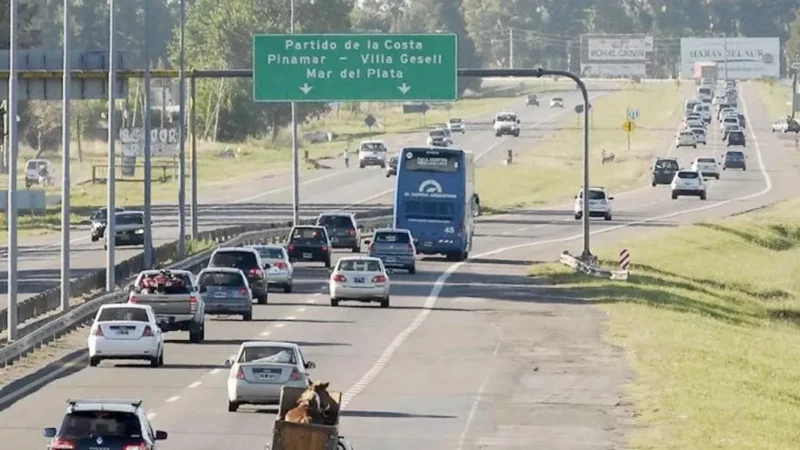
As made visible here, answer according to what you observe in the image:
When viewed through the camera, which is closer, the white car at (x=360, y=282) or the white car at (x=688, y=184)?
the white car at (x=360, y=282)

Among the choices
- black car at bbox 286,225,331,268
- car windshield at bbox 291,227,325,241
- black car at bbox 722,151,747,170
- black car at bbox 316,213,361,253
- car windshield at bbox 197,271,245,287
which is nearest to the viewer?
car windshield at bbox 197,271,245,287

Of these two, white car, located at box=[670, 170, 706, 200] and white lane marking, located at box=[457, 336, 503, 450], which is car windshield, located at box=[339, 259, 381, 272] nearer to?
white lane marking, located at box=[457, 336, 503, 450]

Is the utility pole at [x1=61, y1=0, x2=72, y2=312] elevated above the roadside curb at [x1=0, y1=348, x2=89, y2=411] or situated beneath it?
elevated above

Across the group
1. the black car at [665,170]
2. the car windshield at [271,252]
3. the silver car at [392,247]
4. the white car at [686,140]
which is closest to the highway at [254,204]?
the car windshield at [271,252]

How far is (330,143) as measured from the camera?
174000 millimetres

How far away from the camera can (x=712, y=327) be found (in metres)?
58.9

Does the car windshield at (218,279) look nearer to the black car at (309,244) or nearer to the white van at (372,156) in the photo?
the black car at (309,244)

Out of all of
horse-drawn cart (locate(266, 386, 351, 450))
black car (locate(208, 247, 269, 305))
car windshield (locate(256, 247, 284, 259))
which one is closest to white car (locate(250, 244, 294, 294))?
car windshield (locate(256, 247, 284, 259))

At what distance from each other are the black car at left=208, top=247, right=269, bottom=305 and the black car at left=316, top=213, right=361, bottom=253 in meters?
20.9

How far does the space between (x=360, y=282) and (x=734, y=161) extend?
8106 cm

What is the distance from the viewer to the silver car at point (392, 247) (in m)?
69.2

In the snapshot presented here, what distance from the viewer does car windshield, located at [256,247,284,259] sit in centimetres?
6369

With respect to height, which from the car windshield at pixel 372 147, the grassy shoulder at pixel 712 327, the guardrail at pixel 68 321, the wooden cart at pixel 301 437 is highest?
the car windshield at pixel 372 147

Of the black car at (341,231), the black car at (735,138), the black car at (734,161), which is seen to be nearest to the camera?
the black car at (341,231)
